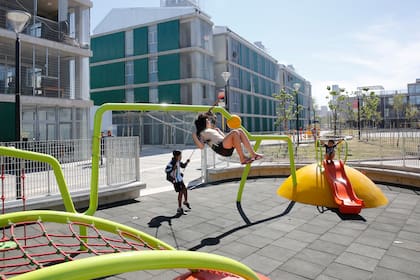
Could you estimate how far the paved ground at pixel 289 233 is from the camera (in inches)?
177

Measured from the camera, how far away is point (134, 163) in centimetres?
941

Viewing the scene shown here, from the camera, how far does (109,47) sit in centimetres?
4262

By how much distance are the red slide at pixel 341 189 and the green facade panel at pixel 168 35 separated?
32.6 meters

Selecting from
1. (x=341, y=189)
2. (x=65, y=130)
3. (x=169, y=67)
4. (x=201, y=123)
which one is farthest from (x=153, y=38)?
(x=201, y=123)

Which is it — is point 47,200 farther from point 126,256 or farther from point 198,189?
point 126,256

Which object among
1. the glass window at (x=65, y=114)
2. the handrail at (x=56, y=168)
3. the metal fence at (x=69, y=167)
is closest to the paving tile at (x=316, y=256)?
the handrail at (x=56, y=168)

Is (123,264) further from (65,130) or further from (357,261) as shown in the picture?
(65,130)

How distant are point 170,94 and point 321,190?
31.8m

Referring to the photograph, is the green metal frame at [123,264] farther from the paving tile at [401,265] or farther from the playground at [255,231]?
the paving tile at [401,265]

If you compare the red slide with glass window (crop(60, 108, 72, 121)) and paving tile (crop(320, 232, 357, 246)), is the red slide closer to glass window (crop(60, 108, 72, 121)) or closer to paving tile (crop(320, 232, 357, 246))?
paving tile (crop(320, 232, 357, 246))

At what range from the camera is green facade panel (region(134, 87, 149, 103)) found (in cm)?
3981

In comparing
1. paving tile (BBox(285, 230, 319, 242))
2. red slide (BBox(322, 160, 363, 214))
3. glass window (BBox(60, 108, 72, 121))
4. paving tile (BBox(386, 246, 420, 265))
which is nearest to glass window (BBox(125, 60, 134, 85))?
glass window (BBox(60, 108, 72, 121))

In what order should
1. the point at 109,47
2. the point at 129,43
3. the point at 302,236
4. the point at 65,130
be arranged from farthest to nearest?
the point at 109,47, the point at 129,43, the point at 65,130, the point at 302,236

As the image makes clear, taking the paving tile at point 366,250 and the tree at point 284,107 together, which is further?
the tree at point 284,107
